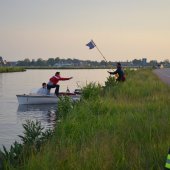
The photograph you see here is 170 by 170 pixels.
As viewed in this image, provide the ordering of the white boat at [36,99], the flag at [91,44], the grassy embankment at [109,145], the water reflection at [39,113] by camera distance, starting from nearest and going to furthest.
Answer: the grassy embankment at [109,145] → the water reflection at [39,113] → the white boat at [36,99] → the flag at [91,44]

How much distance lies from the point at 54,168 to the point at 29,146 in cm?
254

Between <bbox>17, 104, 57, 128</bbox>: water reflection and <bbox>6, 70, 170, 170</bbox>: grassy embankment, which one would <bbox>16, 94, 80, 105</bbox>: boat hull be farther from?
<bbox>6, 70, 170, 170</bbox>: grassy embankment

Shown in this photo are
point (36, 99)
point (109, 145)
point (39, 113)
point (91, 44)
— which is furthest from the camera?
point (91, 44)

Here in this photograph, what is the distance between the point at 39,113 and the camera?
2466 cm

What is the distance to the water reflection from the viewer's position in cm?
2109

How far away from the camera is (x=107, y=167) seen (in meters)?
6.99

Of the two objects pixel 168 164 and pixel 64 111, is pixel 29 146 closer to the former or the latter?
pixel 168 164

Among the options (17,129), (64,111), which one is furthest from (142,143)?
(17,129)

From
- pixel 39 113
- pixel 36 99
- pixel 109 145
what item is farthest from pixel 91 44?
pixel 109 145

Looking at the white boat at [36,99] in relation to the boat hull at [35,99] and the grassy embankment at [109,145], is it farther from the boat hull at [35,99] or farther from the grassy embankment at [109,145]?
the grassy embankment at [109,145]

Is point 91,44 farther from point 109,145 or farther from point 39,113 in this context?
point 109,145

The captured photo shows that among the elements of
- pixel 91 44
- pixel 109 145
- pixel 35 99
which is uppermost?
pixel 91 44

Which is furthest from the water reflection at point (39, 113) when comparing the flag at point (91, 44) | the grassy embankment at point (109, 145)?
the grassy embankment at point (109, 145)

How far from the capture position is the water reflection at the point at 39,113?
69.2 feet
